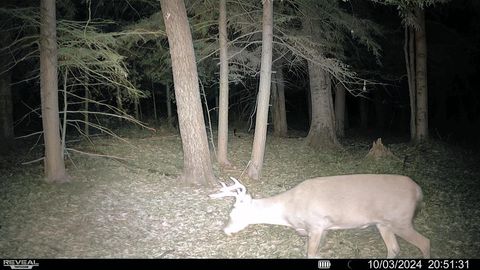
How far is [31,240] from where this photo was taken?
22.7 ft

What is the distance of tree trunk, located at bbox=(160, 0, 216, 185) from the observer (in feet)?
33.0

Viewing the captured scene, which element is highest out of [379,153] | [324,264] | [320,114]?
[320,114]

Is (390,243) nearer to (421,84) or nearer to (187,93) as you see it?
(187,93)

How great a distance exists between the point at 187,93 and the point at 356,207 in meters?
5.39

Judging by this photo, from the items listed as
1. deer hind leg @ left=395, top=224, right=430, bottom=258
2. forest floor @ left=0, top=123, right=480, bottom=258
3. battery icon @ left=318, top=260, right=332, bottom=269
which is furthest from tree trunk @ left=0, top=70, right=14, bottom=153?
deer hind leg @ left=395, top=224, right=430, bottom=258

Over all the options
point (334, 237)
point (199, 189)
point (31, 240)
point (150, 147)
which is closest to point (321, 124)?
point (150, 147)

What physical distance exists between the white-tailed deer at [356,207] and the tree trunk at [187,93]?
4.03 meters

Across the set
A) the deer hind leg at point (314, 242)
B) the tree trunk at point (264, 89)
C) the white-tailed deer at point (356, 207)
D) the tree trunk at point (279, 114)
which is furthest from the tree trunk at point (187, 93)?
the tree trunk at point (279, 114)

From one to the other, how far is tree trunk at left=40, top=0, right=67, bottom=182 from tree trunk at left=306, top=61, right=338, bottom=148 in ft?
29.6

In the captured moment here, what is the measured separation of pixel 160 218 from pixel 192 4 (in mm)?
7027

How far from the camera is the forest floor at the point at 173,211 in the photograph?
22.2 ft

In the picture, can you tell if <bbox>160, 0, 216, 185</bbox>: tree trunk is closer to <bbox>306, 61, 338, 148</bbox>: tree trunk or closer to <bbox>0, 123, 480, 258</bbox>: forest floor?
<bbox>0, 123, 480, 258</bbox>: forest floor

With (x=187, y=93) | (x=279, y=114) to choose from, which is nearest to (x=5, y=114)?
(x=187, y=93)

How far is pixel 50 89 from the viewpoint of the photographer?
943 centimetres
